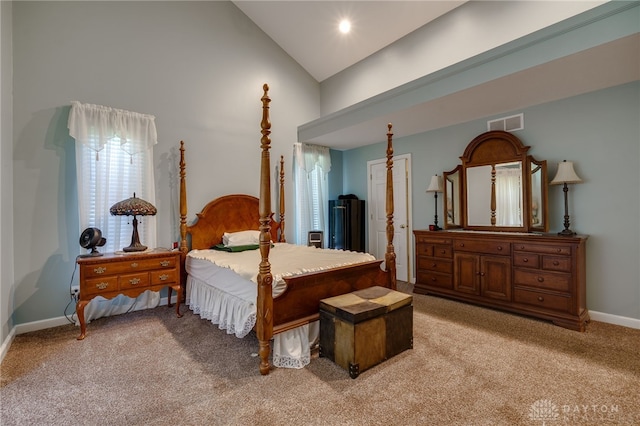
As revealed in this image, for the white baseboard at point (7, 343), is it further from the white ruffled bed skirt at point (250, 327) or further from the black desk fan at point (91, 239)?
the white ruffled bed skirt at point (250, 327)

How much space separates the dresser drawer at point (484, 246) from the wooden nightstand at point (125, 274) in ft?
11.3

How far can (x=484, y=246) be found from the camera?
3.55m

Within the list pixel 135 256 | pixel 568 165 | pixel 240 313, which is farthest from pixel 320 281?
pixel 568 165

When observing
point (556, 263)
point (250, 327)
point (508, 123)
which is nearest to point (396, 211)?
point (508, 123)

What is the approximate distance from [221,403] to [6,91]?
3.43 meters

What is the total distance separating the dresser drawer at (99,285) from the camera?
2.77m

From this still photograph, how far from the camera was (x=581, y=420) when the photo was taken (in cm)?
164

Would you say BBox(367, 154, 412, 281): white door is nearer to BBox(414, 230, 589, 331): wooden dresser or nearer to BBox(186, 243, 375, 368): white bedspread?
BBox(414, 230, 589, 331): wooden dresser

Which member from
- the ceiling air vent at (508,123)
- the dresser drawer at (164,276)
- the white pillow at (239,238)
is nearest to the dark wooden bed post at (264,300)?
the dresser drawer at (164,276)

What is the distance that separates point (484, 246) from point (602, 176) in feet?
4.40

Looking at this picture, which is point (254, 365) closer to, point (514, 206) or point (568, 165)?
point (514, 206)

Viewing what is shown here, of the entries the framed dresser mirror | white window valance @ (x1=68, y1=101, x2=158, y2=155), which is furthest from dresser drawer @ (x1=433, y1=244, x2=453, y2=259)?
white window valance @ (x1=68, y1=101, x2=158, y2=155)

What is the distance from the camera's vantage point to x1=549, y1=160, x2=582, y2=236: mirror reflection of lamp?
3.09 metres

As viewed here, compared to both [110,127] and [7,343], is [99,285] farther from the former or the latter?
[110,127]
